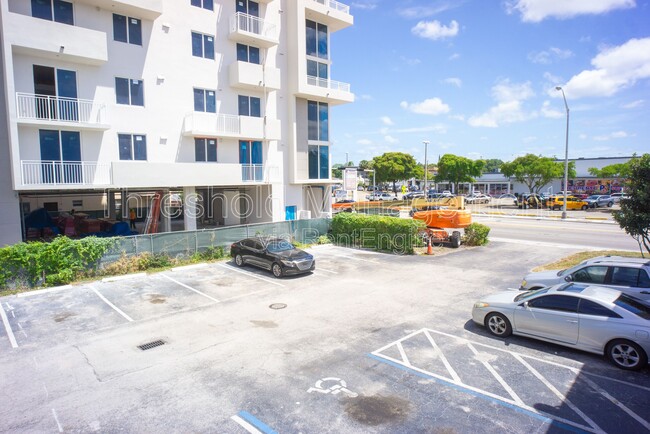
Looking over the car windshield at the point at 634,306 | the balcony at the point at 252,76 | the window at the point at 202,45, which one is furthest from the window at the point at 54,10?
the car windshield at the point at 634,306

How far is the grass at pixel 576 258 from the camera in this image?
1769cm

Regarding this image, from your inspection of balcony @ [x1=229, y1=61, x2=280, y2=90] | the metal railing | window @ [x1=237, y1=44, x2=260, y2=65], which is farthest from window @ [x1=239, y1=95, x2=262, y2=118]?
the metal railing

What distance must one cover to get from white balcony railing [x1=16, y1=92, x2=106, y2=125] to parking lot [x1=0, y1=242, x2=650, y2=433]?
881 centimetres

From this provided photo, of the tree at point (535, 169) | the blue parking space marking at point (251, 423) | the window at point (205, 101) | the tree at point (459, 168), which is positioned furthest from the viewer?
the tree at point (459, 168)

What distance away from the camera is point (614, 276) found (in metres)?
11.0

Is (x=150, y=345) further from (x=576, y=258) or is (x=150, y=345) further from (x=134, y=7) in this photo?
(x=576, y=258)

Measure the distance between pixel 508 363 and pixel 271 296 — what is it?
26.2ft

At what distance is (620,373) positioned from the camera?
8.15 meters

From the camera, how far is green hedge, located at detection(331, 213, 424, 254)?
2130cm

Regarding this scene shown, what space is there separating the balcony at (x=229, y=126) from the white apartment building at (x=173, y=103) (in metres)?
0.07

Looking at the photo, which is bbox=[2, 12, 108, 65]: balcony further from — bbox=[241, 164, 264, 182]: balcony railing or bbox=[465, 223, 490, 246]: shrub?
bbox=[465, 223, 490, 246]: shrub

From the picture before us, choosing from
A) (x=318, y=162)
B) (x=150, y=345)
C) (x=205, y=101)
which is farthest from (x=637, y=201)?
(x=205, y=101)

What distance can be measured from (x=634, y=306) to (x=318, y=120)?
23.3 metres

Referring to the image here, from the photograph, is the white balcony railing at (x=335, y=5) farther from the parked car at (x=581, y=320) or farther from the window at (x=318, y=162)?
the parked car at (x=581, y=320)
